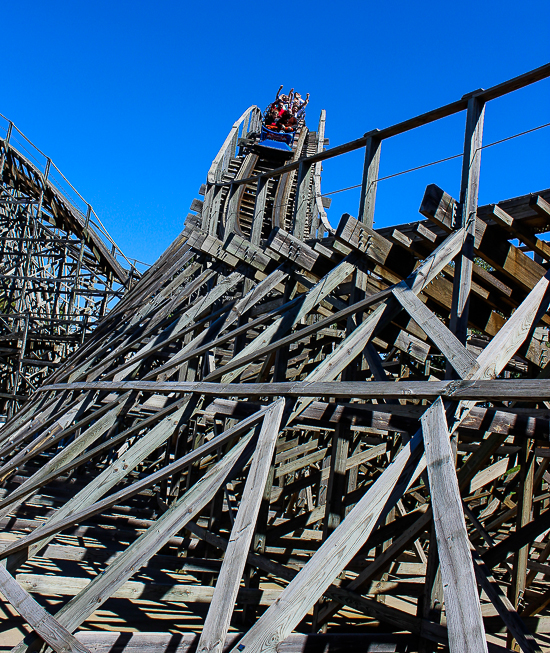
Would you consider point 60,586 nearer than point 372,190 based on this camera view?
Yes

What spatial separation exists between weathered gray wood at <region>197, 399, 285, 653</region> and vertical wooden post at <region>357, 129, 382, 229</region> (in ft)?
7.55

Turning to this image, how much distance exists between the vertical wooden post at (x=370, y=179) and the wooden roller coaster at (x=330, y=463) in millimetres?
18

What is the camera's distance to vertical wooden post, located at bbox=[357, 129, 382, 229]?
5133 millimetres

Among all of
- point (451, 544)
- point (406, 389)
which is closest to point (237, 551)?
point (451, 544)

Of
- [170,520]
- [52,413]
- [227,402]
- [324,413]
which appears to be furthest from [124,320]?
[170,520]

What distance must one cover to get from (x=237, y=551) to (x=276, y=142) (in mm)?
17865

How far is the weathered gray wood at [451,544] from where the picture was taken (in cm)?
211

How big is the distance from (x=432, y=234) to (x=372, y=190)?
2.73 ft

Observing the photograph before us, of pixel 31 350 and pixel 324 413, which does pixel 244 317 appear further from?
pixel 31 350

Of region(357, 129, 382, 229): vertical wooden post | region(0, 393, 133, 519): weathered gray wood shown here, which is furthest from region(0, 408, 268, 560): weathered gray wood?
region(357, 129, 382, 229): vertical wooden post

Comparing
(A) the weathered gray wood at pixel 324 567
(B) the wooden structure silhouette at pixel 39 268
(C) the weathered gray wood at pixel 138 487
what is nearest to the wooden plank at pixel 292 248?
(C) the weathered gray wood at pixel 138 487

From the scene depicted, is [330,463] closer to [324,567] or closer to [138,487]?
[138,487]

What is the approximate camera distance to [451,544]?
92.3 inches

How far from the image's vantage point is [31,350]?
52.3 feet
